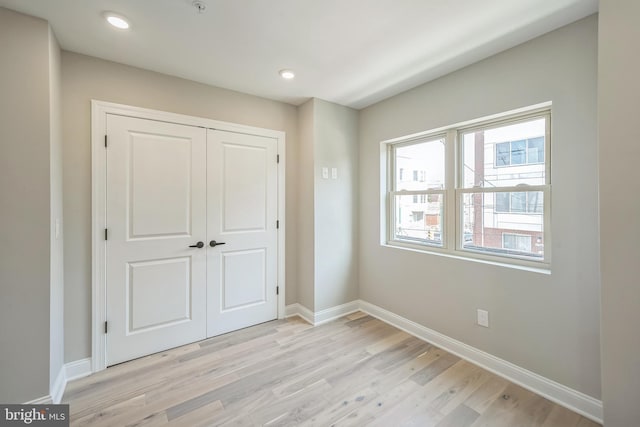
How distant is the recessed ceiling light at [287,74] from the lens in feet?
8.00

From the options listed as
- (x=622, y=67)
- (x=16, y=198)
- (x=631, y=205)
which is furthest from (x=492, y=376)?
(x=16, y=198)

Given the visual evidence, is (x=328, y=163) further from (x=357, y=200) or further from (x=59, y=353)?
(x=59, y=353)

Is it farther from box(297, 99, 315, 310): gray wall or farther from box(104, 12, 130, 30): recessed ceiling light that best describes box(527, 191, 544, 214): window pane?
box(104, 12, 130, 30): recessed ceiling light

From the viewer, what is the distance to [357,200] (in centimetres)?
345

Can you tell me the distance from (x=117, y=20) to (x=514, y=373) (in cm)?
378

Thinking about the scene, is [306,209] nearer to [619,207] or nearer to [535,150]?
[535,150]

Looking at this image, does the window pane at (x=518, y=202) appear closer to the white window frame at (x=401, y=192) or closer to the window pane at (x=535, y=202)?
the window pane at (x=535, y=202)

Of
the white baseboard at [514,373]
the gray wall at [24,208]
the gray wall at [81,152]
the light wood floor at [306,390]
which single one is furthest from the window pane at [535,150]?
the gray wall at [24,208]

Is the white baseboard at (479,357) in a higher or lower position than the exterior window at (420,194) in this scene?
lower

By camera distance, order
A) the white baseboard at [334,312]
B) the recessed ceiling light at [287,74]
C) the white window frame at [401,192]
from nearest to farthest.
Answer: the recessed ceiling light at [287,74]
the white window frame at [401,192]
the white baseboard at [334,312]

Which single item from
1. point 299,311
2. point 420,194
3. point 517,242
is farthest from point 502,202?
point 299,311

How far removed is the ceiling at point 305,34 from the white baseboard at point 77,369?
246cm

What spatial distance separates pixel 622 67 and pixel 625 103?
0.60 feet

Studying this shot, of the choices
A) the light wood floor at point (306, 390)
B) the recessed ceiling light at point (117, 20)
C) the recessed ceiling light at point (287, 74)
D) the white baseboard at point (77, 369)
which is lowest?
the light wood floor at point (306, 390)
